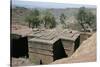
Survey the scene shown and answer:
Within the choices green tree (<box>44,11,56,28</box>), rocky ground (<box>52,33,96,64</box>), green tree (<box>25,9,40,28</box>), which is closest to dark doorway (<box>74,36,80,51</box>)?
rocky ground (<box>52,33,96,64</box>)

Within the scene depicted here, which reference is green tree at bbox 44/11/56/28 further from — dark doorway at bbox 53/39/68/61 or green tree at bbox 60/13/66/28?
dark doorway at bbox 53/39/68/61

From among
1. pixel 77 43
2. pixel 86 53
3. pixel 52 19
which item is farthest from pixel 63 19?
pixel 86 53

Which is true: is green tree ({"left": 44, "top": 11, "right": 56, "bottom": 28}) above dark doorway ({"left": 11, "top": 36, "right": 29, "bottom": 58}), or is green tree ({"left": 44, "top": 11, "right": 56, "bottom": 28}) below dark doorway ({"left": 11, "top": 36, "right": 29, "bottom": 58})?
above

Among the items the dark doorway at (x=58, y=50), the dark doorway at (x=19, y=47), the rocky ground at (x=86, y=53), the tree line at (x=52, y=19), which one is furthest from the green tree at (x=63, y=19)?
the dark doorway at (x=19, y=47)

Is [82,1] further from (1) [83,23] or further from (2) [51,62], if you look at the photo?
(2) [51,62]

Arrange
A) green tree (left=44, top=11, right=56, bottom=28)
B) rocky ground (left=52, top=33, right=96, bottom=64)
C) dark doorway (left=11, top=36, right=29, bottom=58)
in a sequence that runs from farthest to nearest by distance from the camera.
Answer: rocky ground (left=52, top=33, right=96, bottom=64) → green tree (left=44, top=11, right=56, bottom=28) → dark doorway (left=11, top=36, right=29, bottom=58)

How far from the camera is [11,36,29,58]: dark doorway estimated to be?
1834 millimetres

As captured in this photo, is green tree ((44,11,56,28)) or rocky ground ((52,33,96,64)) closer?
green tree ((44,11,56,28))

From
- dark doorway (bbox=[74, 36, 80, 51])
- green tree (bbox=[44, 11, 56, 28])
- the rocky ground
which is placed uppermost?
green tree (bbox=[44, 11, 56, 28])

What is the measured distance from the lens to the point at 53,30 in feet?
6.60

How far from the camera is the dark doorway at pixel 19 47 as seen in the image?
1.83 meters

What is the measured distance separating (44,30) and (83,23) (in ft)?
1.54

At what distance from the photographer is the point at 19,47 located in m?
1.86

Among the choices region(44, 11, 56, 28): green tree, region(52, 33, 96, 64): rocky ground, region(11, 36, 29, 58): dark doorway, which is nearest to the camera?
region(11, 36, 29, 58): dark doorway
